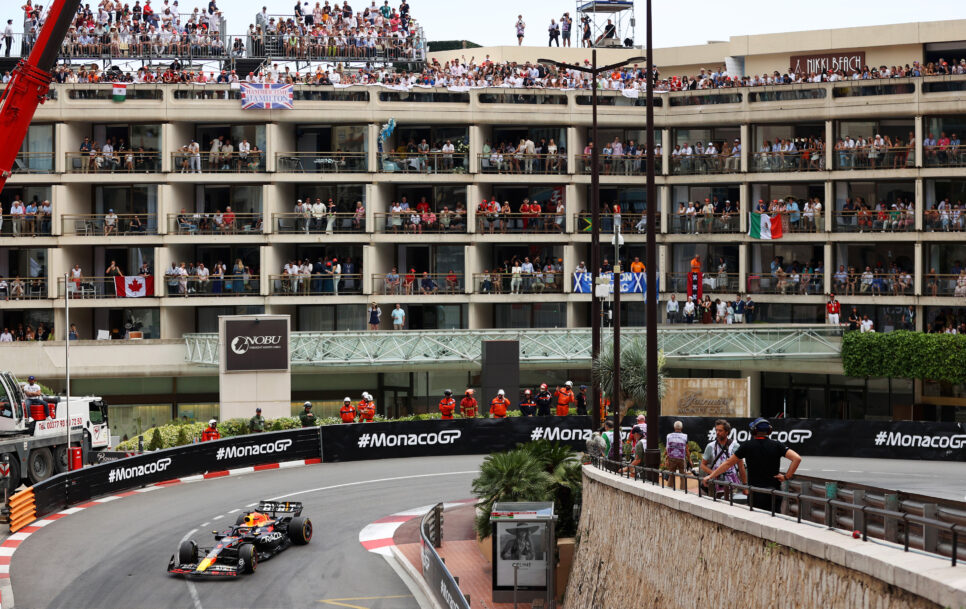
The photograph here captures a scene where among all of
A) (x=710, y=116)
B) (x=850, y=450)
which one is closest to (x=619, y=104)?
(x=710, y=116)

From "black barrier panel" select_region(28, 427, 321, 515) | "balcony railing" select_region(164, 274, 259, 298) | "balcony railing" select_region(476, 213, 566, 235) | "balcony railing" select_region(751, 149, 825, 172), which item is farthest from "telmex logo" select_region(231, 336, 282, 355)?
"balcony railing" select_region(751, 149, 825, 172)

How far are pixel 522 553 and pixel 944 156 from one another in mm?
36712

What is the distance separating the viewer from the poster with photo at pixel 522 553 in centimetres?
2438

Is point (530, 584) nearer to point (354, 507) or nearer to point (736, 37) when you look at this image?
point (354, 507)

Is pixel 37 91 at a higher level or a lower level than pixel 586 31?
lower

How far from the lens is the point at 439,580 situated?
933 inches

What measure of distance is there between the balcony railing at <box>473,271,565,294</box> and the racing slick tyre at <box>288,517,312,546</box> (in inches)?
1102

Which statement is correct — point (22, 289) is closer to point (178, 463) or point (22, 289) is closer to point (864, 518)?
point (178, 463)

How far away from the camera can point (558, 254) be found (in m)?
59.8

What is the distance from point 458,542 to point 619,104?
32719 millimetres

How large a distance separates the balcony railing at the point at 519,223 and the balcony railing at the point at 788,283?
9206mm

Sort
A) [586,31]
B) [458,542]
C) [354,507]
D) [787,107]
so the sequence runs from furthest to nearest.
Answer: [586,31] < [787,107] < [354,507] < [458,542]

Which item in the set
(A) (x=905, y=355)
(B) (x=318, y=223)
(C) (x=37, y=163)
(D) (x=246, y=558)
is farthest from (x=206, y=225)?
(D) (x=246, y=558)

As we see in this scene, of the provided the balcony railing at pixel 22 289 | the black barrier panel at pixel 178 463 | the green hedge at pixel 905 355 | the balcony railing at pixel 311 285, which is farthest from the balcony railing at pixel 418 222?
the green hedge at pixel 905 355
